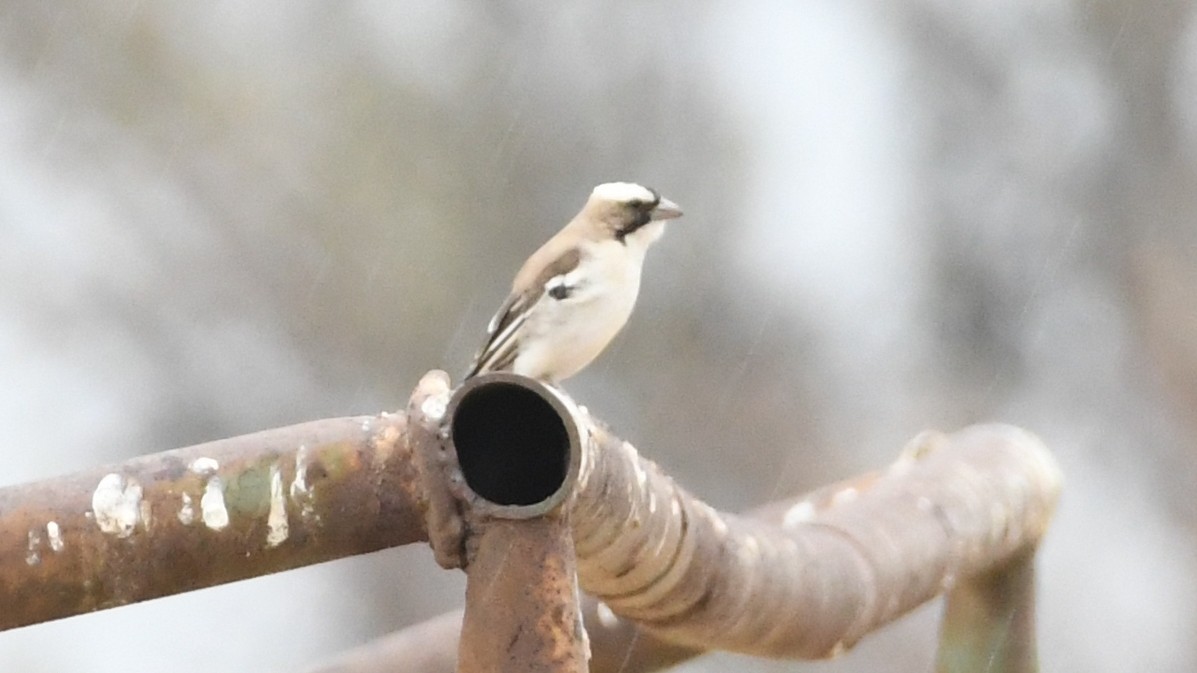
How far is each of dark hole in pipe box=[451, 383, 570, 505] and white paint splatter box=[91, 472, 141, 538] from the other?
0.25 m

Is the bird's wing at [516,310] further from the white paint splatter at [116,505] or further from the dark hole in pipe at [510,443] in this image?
the white paint splatter at [116,505]

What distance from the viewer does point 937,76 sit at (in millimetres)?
6398

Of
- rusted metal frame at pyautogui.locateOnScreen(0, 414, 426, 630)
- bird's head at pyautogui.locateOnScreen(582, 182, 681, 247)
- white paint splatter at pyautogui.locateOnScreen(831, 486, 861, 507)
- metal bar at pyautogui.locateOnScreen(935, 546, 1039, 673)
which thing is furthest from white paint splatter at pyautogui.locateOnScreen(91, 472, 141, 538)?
bird's head at pyautogui.locateOnScreen(582, 182, 681, 247)

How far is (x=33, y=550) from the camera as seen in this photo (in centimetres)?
115

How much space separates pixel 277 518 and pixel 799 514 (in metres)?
1.15

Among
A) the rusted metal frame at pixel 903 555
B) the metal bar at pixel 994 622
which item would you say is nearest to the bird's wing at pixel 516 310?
the rusted metal frame at pixel 903 555

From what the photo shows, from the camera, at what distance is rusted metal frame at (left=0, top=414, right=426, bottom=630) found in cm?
116

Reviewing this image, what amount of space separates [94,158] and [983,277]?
11.4 feet

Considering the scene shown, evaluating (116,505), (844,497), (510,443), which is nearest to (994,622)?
(844,497)

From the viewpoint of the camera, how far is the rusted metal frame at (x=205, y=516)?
116cm

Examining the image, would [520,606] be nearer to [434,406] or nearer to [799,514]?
[434,406]

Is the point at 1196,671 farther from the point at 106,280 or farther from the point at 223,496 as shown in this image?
the point at 223,496

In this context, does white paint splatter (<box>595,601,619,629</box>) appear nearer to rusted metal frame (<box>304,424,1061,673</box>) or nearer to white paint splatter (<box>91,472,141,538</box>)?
rusted metal frame (<box>304,424,1061,673</box>)

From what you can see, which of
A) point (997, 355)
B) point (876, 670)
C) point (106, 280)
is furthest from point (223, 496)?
point (997, 355)
